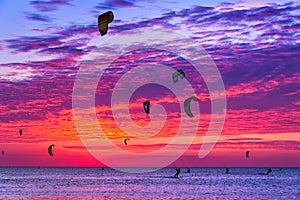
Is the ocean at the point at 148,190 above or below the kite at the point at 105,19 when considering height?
below

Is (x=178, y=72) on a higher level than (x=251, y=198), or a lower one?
higher

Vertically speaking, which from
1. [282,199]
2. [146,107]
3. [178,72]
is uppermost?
[178,72]

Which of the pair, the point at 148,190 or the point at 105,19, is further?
the point at 148,190

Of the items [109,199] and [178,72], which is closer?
[178,72]

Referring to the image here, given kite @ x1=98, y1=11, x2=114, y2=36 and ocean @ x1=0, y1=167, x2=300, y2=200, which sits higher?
kite @ x1=98, y1=11, x2=114, y2=36

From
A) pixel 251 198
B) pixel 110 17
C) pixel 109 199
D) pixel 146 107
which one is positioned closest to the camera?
pixel 110 17

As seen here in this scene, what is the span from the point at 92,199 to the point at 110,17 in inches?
1322

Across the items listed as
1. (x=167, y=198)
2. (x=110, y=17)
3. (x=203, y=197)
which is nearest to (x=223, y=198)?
(x=203, y=197)

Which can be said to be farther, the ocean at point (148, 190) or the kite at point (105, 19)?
the ocean at point (148, 190)

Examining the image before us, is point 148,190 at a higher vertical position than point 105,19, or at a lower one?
lower

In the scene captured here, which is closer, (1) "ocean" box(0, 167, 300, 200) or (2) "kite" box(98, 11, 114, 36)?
(2) "kite" box(98, 11, 114, 36)

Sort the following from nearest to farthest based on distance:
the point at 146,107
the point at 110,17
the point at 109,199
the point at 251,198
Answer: the point at 110,17, the point at 146,107, the point at 109,199, the point at 251,198

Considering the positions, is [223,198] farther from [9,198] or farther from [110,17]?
[110,17]

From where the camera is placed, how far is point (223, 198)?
59688mm
